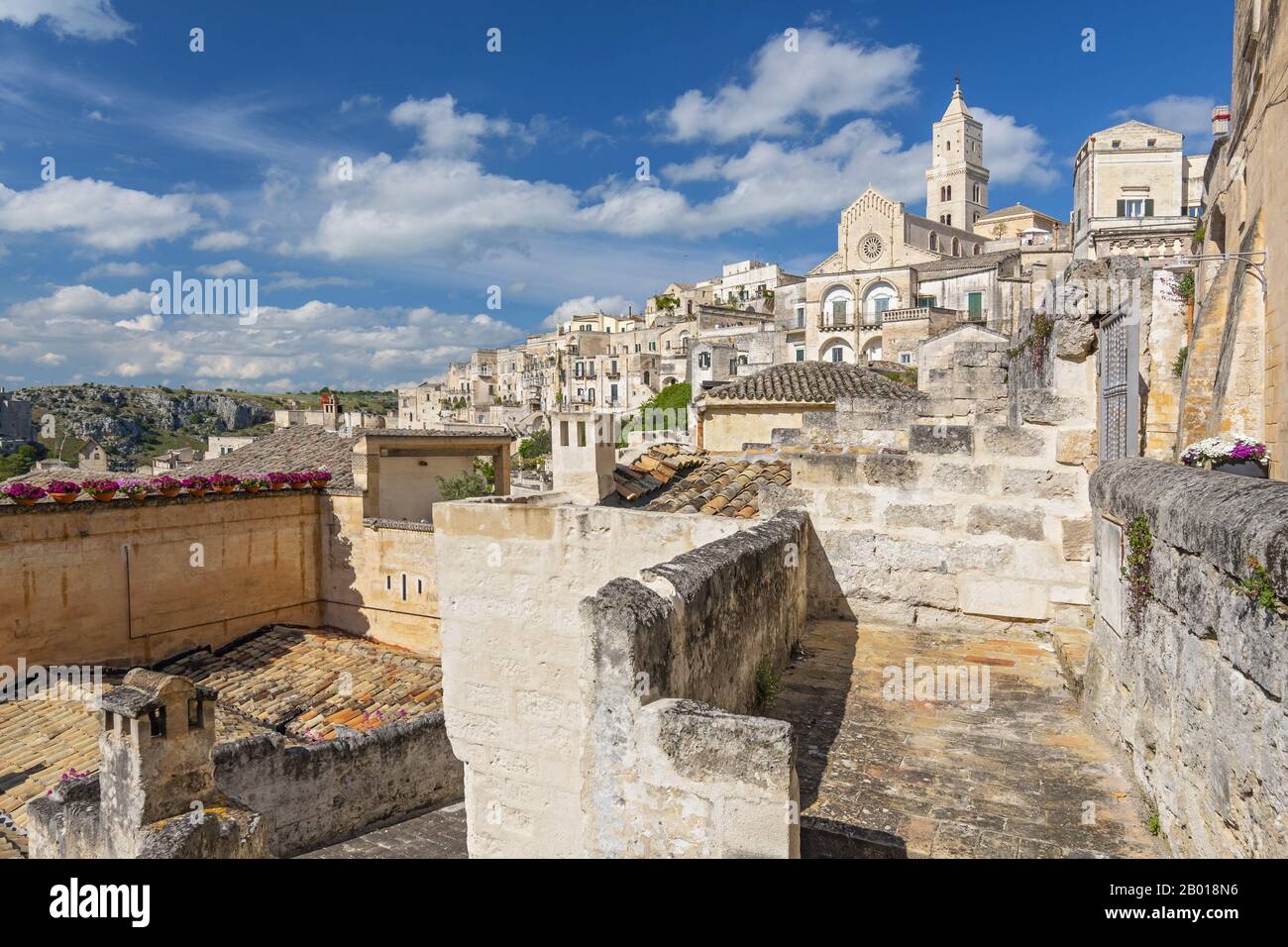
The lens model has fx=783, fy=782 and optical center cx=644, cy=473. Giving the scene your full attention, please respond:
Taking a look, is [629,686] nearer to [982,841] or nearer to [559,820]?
[982,841]

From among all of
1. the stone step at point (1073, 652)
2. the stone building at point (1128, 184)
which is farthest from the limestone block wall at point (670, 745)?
the stone building at point (1128, 184)

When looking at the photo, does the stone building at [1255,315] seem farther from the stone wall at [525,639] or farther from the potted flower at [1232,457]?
the stone wall at [525,639]

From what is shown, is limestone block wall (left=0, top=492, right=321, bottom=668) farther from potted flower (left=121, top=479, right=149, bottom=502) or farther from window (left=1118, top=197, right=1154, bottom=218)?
window (left=1118, top=197, right=1154, bottom=218)

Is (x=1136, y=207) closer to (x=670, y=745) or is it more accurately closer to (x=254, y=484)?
(x=254, y=484)

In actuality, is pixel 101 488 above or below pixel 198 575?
above

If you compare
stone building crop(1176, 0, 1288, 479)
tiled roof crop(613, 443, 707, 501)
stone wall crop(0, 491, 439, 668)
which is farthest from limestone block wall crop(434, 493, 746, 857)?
stone wall crop(0, 491, 439, 668)

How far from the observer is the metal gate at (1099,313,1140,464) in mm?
5137

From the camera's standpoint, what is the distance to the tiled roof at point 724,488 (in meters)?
7.43

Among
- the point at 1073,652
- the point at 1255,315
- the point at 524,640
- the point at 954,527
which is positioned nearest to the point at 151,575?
the point at 524,640

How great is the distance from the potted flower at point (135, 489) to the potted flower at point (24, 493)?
1396mm

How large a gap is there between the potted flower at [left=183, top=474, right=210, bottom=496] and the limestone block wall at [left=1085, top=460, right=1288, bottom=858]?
54.5ft

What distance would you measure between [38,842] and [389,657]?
297 inches

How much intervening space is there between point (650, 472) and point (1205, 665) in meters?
7.79

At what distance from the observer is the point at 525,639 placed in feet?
24.4
